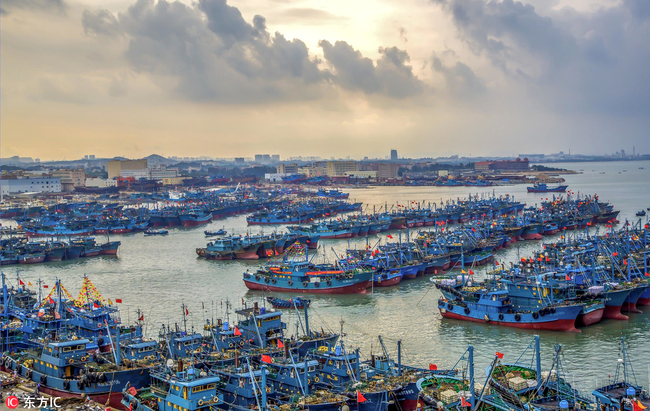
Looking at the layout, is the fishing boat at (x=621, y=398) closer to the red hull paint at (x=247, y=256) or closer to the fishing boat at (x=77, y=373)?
the fishing boat at (x=77, y=373)

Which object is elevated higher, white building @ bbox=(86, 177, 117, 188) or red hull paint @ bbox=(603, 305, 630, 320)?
white building @ bbox=(86, 177, 117, 188)

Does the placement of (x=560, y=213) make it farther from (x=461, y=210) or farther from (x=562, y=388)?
(x=562, y=388)

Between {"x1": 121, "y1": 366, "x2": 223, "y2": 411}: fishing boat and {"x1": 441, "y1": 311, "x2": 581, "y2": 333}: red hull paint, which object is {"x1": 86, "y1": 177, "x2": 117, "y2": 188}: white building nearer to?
{"x1": 441, "y1": 311, "x2": 581, "y2": 333}: red hull paint

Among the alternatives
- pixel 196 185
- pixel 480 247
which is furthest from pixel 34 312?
pixel 196 185

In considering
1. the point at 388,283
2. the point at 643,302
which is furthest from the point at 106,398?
the point at 643,302

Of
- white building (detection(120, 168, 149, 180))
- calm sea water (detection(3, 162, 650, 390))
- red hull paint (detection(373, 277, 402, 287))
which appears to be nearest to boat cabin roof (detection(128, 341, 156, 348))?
calm sea water (detection(3, 162, 650, 390))

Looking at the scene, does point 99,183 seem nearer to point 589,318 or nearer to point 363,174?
point 363,174
